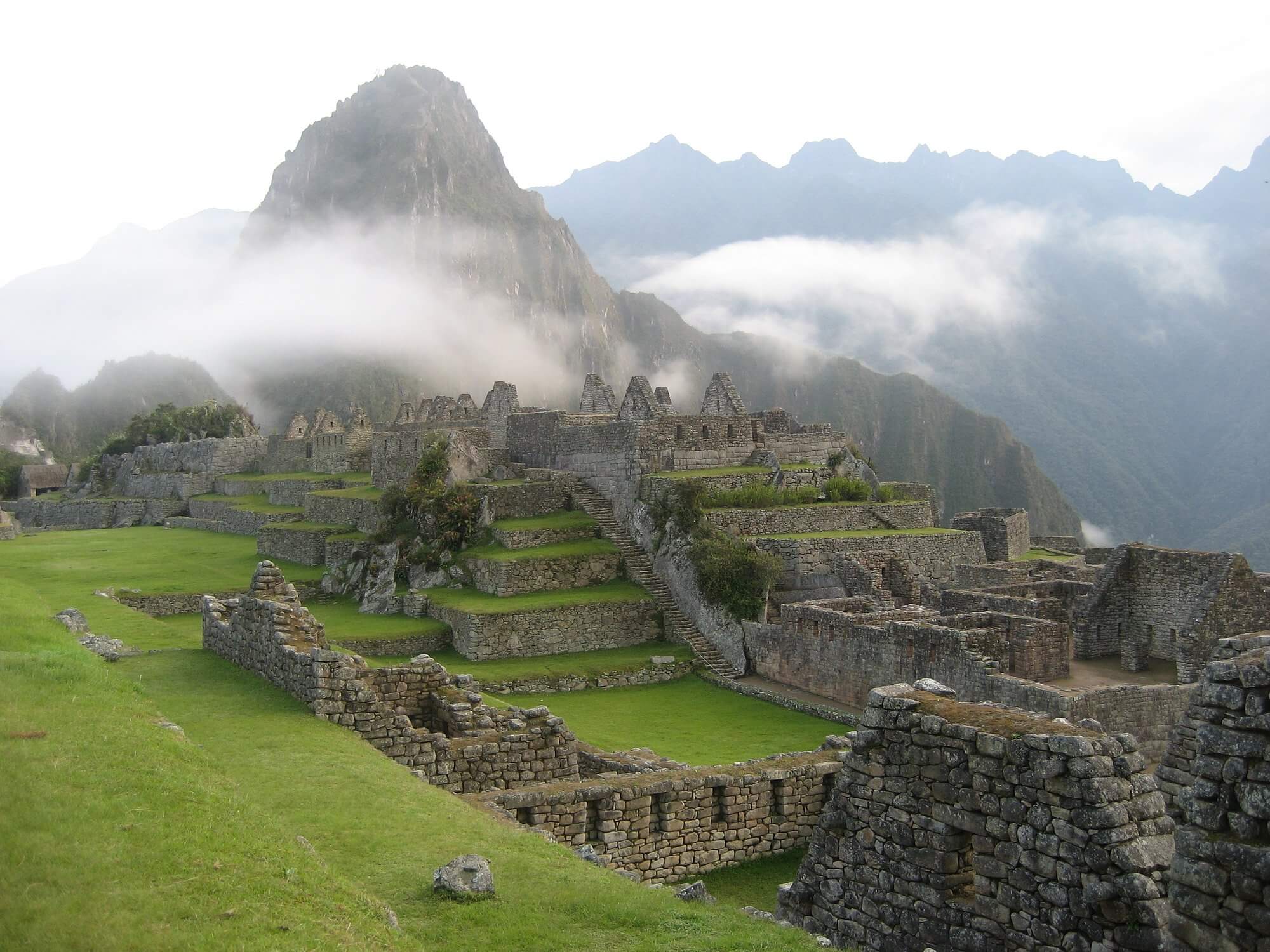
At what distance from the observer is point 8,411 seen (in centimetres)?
15500

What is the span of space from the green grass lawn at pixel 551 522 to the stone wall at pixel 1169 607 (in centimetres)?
1376

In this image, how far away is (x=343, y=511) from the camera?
126 ft

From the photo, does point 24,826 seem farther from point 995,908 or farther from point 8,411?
point 8,411

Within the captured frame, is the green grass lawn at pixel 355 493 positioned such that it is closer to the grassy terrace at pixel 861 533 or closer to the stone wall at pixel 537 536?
the stone wall at pixel 537 536

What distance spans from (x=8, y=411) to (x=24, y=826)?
174 meters

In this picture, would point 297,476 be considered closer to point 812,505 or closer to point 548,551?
point 548,551

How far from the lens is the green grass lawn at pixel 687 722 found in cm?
1702

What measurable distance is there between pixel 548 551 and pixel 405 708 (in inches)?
634

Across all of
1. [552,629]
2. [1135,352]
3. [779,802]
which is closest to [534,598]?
[552,629]

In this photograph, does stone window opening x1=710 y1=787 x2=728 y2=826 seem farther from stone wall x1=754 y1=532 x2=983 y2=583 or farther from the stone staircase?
stone wall x1=754 y1=532 x2=983 y2=583

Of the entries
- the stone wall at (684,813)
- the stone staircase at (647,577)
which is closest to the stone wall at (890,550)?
the stone staircase at (647,577)

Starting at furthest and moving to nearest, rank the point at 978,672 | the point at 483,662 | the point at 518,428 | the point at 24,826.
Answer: the point at 518,428, the point at 483,662, the point at 978,672, the point at 24,826

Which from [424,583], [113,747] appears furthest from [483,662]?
[113,747]

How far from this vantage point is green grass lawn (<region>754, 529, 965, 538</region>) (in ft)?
86.4
